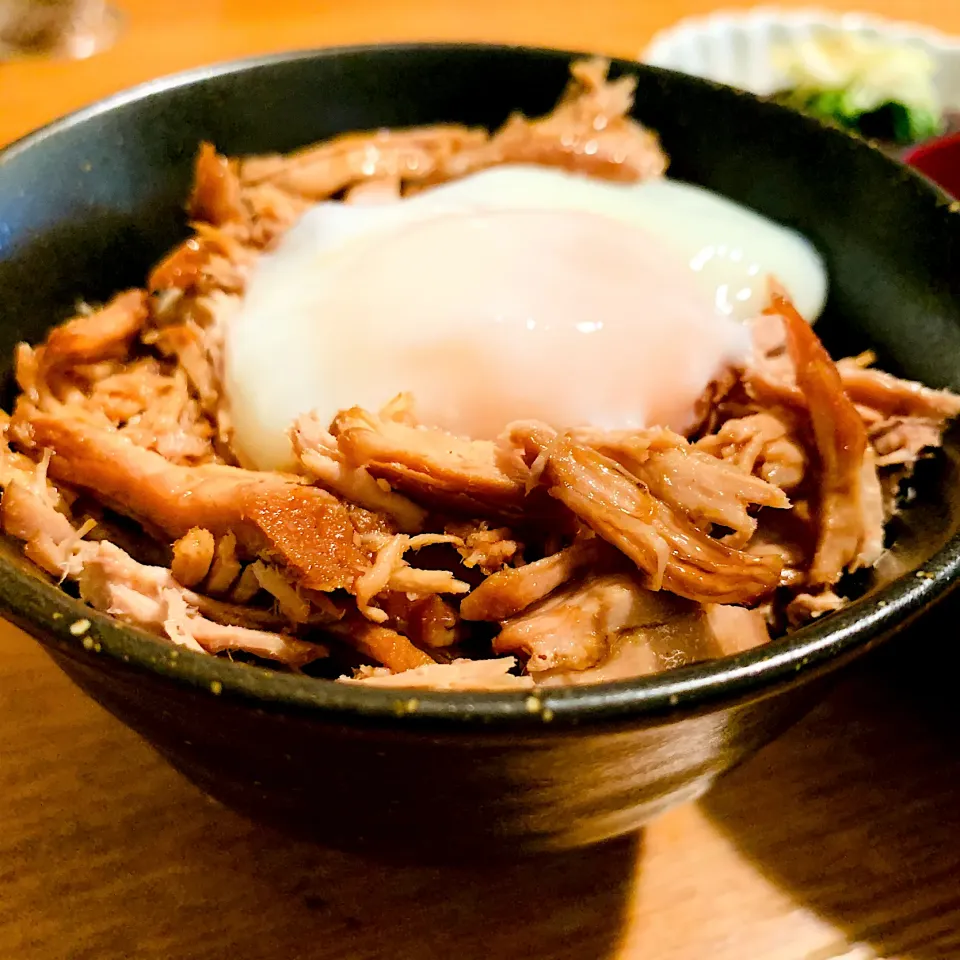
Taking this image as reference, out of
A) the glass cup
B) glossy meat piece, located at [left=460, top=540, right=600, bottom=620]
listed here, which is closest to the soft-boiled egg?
glossy meat piece, located at [left=460, top=540, right=600, bottom=620]

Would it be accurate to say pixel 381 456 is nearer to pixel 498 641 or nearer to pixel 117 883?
pixel 498 641

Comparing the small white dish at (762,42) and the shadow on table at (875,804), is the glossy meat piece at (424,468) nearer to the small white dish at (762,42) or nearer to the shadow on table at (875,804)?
the shadow on table at (875,804)

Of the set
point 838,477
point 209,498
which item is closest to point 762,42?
point 838,477

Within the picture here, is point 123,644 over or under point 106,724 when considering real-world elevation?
over

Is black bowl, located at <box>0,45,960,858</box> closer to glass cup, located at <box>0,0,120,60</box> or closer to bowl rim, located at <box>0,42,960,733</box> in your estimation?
bowl rim, located at <box>0,42,960,733</box>

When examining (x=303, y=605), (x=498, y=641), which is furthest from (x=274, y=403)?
(x=498, y=641)
